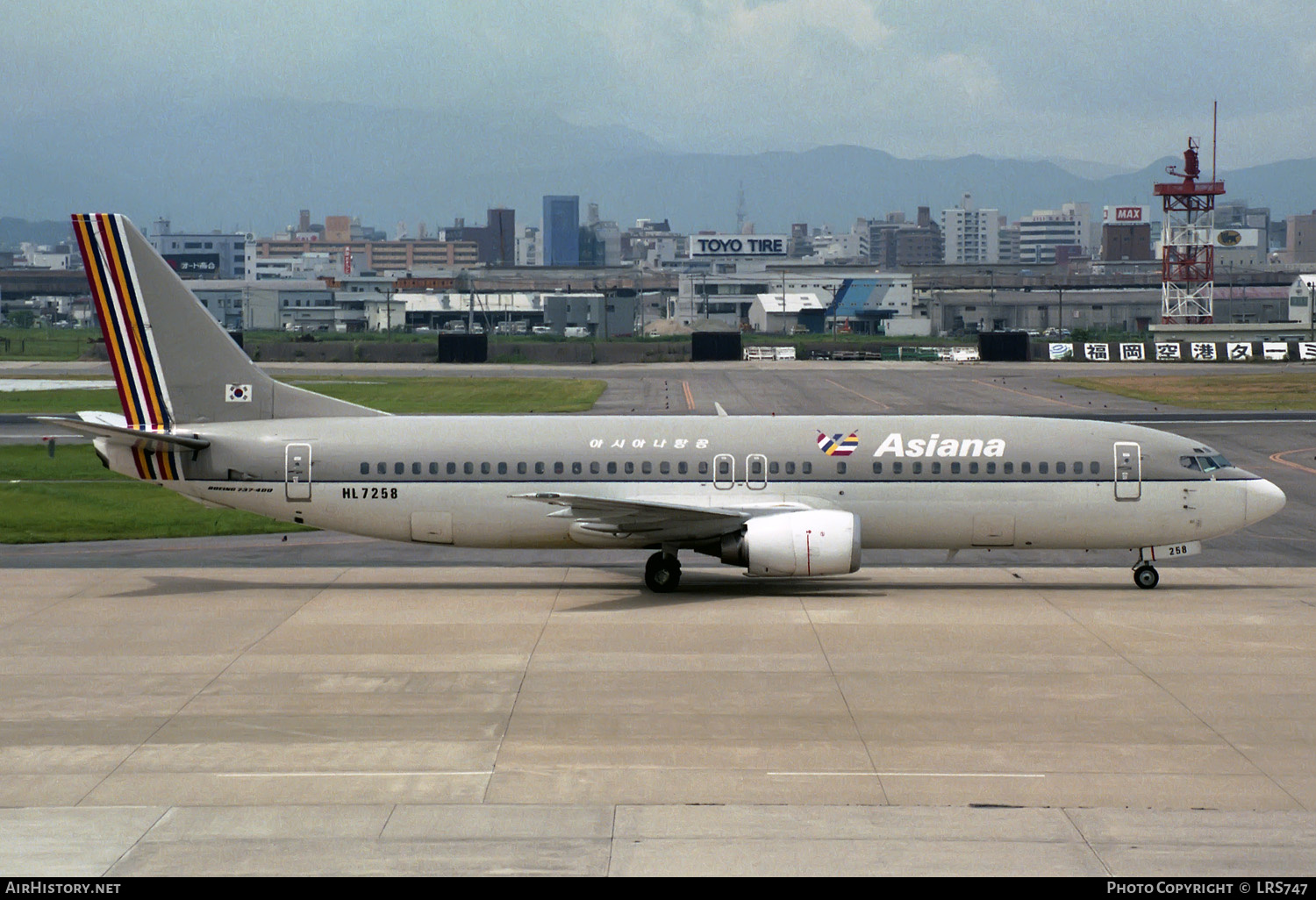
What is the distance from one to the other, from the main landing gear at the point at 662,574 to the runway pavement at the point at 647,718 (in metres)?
0.41

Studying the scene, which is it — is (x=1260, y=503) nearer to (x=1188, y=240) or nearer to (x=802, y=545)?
(x=802, y=545)

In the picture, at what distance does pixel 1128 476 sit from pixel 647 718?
1541 cm

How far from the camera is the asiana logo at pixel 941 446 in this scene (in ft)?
105

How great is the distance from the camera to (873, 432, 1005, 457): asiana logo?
3216 centimetres

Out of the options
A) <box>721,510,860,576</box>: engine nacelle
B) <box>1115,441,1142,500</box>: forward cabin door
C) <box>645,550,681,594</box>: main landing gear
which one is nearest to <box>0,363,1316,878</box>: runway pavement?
<box>645,550,681,594</box>: main landing gear

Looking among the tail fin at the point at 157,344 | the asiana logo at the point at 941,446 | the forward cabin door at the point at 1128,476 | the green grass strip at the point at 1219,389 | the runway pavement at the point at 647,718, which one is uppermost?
the tail fin at the point at 157,344

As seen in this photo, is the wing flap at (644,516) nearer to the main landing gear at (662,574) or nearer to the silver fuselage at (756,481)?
the silver fuselage at (756,481)

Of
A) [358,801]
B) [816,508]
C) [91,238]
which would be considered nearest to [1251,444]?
[816,508]

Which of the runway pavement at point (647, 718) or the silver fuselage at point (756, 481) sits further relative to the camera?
the silver fuselage at point (756, 481)

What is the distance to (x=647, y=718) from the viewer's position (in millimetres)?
21656

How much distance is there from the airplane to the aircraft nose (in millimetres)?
45

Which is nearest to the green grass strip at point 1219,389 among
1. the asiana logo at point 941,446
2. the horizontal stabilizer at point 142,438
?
the asiana logo at point 941,446

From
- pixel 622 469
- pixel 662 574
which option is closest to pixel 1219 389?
pixel 622 469

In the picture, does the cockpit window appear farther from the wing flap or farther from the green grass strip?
the green grass strip
